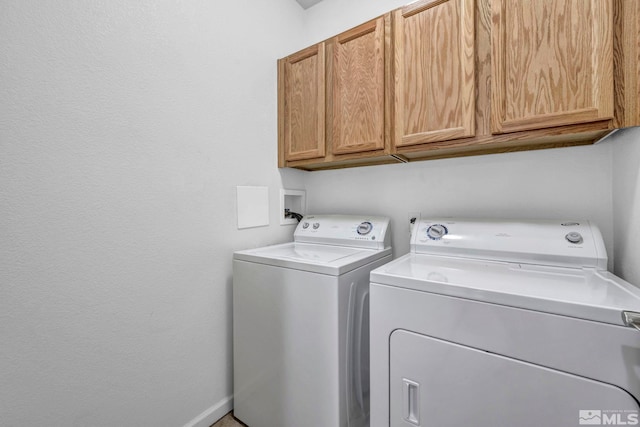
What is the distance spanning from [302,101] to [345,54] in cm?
38

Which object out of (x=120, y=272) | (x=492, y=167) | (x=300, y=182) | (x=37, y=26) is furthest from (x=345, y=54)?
(x=120, y=272)

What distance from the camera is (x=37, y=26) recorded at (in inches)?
35.0

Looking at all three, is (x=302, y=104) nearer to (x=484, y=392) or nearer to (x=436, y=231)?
(x=436, y=231)

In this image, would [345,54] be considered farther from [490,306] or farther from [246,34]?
[490,306]

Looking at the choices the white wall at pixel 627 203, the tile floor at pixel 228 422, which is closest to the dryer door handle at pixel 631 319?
the white wall at pixel 627 203

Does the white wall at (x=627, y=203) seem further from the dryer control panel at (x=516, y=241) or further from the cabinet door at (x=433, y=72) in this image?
the cabinet door at (x=433, y=72)

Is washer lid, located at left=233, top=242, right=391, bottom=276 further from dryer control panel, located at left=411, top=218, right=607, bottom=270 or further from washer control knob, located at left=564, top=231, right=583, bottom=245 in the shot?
washer control knob, located at left=564, top=231, right=583, bottom=245

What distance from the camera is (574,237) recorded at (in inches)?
43.4

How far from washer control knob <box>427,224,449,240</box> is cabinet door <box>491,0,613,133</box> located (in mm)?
535

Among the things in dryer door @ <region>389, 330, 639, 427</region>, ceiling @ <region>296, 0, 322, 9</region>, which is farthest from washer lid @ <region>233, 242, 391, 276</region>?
ceiling @ <region>296, 0, 322, 9</region>

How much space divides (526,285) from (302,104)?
1.52 meters

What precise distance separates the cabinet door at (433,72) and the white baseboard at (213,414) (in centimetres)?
174

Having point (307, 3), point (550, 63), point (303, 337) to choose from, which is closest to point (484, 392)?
point (303, 337)

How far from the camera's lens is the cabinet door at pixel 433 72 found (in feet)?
3.88
